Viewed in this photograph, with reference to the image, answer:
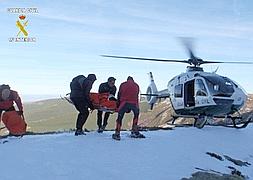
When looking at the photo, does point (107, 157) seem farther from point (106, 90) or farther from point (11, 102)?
point (106, 90)

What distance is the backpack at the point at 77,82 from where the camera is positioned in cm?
1297

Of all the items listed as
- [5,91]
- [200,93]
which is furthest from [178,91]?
[5,91]

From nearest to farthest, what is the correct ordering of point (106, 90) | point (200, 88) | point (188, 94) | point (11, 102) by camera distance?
1. point (11, 102)
2. point (106, 90)
3. point (200, 88)
4. point (188, 94)

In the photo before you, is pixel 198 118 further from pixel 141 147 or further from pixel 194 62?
pixel 141 147

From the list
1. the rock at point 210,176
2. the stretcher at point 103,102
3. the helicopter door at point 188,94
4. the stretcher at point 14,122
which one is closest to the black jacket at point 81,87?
the stretcher at point 103,102

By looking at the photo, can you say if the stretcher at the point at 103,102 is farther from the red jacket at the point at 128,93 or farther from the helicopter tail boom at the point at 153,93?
the helicopter tail boom at the point at 153,93

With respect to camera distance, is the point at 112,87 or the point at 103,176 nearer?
the point at 103,176

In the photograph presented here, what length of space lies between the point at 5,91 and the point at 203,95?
10.3 metres

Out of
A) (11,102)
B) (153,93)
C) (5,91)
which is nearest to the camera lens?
(5,91)

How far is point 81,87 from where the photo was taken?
12.9m

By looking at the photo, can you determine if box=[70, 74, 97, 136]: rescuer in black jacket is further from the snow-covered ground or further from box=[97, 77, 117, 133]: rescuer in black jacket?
box=[97, 77, 117, 133]: rescuer in black jacket

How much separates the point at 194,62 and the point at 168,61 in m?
1.70

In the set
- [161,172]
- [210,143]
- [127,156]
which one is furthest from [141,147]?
[210,143]

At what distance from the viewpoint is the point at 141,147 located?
12008mm
